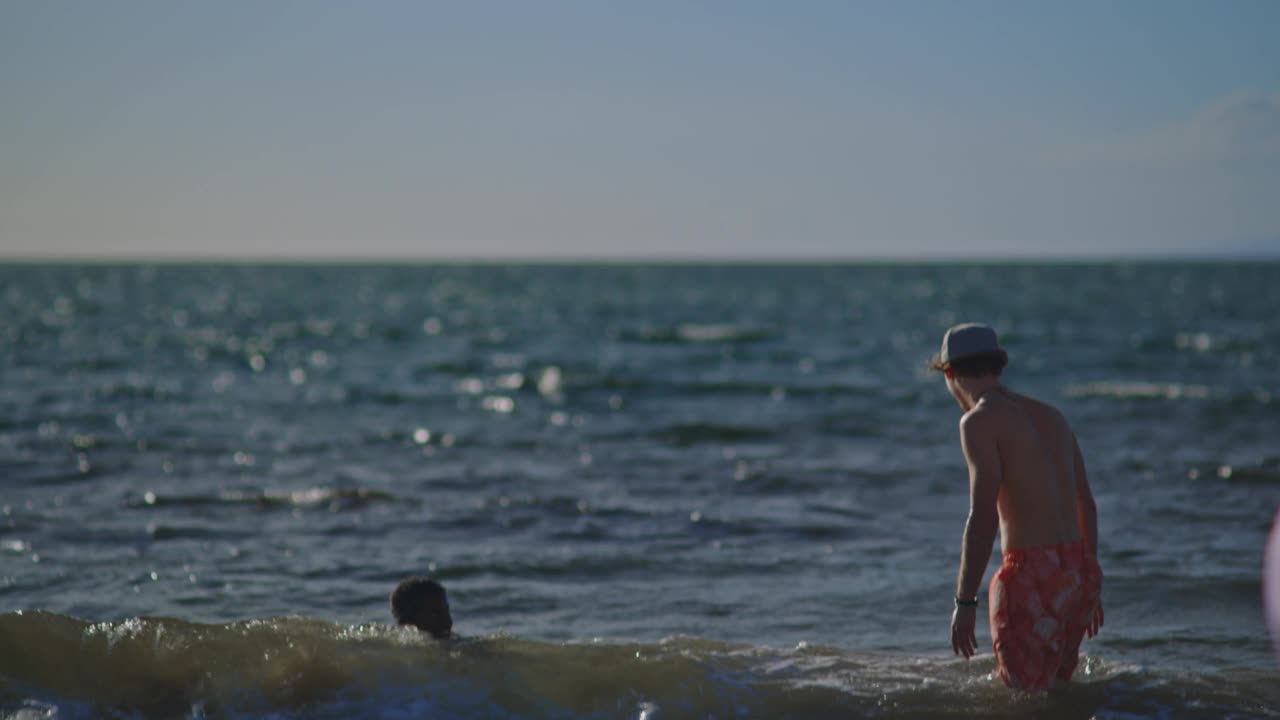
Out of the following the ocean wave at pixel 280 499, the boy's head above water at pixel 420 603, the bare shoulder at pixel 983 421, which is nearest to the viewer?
the bare shoulder at pixel 983 421

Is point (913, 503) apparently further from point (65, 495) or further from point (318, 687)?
point (65, 495)

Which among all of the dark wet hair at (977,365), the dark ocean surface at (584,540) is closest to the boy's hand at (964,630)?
the dark ocean surface at (584,540)

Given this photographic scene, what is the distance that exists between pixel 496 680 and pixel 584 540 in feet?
13.3

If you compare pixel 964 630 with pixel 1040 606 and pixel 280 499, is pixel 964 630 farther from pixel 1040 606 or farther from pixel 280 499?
pixel 280 499

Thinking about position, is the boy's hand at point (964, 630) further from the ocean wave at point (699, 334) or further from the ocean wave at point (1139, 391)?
the ocean wave at point (699, 334)

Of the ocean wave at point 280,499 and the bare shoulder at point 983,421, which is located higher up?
the bare shoulder at point 983,421

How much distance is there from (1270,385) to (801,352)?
13331mm

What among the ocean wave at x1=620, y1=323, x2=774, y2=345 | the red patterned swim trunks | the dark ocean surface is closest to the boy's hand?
the red patterned swim trunks

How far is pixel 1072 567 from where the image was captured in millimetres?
4953

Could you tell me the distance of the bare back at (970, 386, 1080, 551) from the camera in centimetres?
489

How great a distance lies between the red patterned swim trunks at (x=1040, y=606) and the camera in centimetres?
494

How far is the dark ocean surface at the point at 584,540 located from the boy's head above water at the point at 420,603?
4.6 inches

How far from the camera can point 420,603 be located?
21.2ft

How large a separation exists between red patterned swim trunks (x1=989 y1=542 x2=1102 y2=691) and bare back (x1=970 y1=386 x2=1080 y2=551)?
77 millimetres
